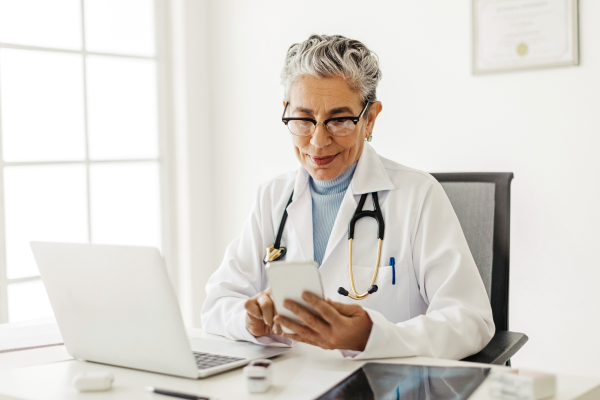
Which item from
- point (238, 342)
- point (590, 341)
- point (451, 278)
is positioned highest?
point (451, 278)

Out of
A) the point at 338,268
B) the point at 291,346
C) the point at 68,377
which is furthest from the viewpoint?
the point at 338,268

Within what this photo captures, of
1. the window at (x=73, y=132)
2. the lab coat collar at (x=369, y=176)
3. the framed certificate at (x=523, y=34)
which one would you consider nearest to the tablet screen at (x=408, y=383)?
the lab coat collar at (x=369, y=176)

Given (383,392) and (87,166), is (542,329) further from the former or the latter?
(87,166)

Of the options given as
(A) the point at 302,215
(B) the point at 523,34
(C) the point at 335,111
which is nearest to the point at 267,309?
(A) the point at 302,215

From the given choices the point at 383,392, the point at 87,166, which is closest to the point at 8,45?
the point at 87,166

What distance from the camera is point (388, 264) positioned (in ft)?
5.26

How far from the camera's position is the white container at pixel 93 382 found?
1060 millimetres

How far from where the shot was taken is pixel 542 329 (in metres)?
2.30

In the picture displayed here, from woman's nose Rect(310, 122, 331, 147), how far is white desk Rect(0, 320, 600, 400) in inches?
22.1

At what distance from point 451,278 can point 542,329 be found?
1.05 metres

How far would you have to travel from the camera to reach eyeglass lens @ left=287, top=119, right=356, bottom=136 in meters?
1.66

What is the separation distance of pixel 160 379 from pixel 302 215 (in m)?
0.74

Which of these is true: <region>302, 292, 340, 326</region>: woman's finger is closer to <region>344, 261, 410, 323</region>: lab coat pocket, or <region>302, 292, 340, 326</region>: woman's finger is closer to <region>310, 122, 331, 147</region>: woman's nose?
<region>344, 261, 410, 323</region>: lab coat pocket

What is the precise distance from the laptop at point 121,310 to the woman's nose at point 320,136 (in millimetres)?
606
